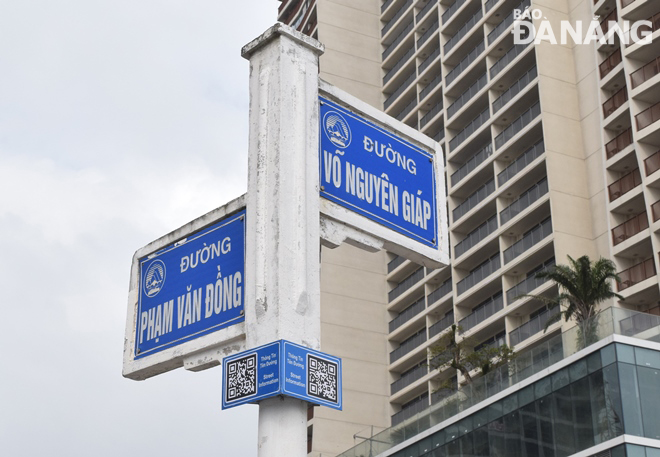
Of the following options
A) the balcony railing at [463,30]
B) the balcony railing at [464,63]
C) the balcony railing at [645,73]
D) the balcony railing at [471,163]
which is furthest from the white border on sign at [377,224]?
the balcony railing at [463,30]

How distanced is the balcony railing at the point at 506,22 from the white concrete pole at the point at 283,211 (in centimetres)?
7025

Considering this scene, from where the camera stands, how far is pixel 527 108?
2889 inches

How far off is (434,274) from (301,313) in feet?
232

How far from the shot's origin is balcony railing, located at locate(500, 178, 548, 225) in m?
69.2

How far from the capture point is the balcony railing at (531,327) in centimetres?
6519

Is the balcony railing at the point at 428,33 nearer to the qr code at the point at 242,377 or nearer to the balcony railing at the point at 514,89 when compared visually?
the balcony railing at the point at 514,89

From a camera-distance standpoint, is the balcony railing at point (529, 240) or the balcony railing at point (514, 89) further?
the balcony railing at point (514, 89)

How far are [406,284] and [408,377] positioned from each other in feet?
25.7

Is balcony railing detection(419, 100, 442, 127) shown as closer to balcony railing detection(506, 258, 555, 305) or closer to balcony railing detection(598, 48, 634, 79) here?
balcony railing detection(598, 48, 634, 79)

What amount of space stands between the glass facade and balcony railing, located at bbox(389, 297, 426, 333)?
37701mm

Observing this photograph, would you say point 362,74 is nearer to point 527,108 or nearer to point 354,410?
point 527,108

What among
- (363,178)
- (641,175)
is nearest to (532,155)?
(641,175)

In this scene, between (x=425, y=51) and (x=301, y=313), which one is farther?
(x=425, y=51)

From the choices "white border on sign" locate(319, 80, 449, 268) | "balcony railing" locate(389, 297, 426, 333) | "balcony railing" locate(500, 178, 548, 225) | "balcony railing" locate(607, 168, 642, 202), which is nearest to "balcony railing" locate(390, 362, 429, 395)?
"balcony railing" locate(389, 297, 426, 333)
